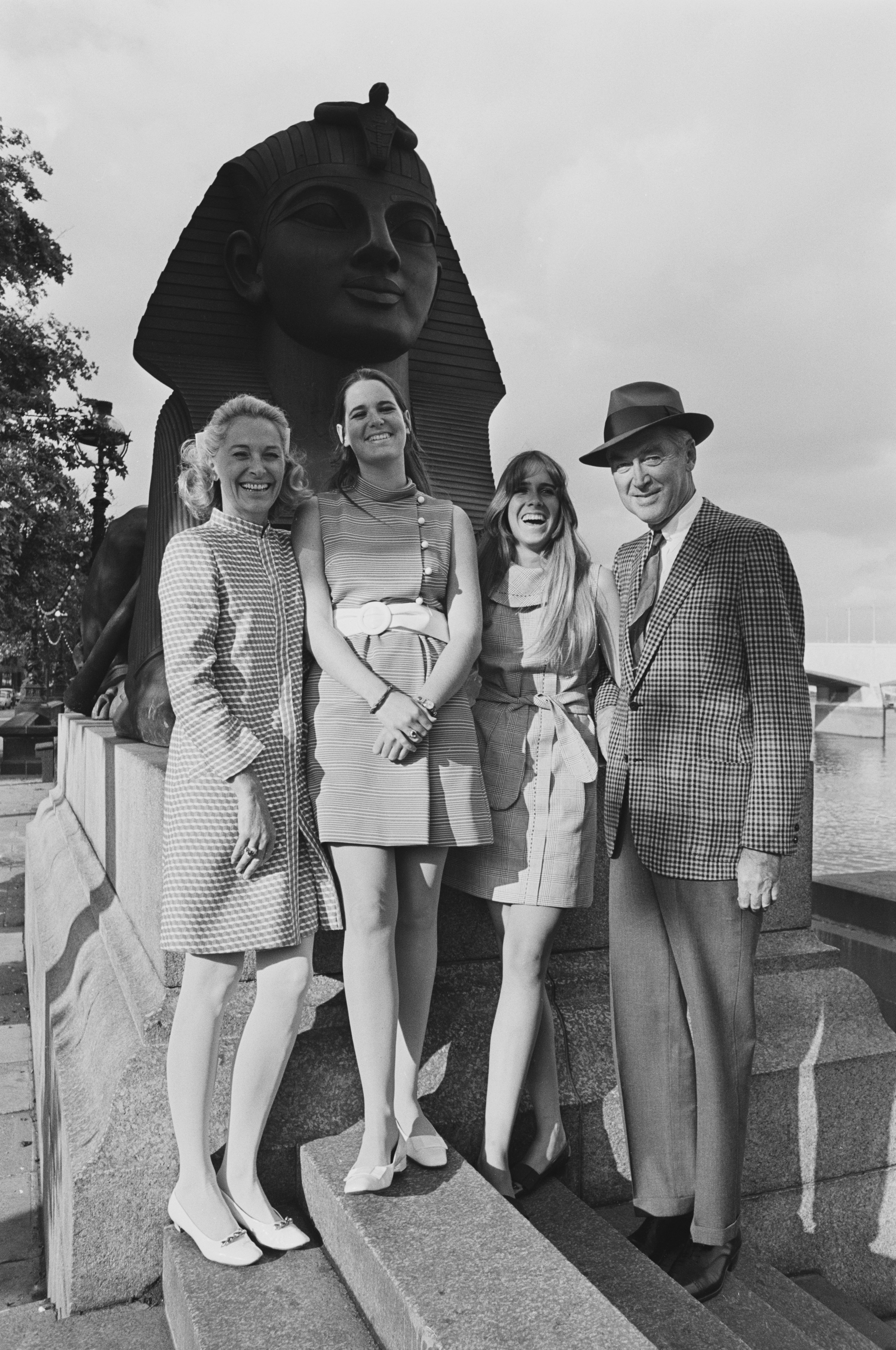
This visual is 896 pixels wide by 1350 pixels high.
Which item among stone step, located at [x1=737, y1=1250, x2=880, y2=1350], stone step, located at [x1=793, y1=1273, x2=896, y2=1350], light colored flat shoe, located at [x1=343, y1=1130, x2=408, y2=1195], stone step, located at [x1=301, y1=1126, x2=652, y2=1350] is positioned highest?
light colored flat shoe, located at [x1=343, y1=1130, x2=408, y2=1195]

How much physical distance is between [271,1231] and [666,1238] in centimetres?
88

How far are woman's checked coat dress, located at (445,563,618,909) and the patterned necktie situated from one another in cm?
6

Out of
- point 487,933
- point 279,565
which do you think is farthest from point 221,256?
point 487,933

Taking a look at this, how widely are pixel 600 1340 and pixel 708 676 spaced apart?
1256 millimetres

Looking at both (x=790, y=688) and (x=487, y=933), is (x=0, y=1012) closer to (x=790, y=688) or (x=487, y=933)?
(x=487, y=933)

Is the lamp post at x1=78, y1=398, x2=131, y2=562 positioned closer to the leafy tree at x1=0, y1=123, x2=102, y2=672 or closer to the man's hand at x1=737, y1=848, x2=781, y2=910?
the leafy tree at x1=0, y1=123, x2=102, y2=672

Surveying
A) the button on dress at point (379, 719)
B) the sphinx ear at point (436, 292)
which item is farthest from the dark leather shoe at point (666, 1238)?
the sphinx ear at point (436, 292)

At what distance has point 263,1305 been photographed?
2.02 metres

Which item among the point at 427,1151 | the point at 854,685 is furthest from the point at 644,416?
the point at 854,685

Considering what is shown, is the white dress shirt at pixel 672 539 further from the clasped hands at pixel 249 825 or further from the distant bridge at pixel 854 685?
the distant bridge at pixel 854 685

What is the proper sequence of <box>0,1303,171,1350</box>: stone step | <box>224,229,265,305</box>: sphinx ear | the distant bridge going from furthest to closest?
the distant bridge → <box>224,229,265,305</box>: sphinx ear → <box>0,1303,171,1350</box>: stone step

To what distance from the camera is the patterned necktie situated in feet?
8.30

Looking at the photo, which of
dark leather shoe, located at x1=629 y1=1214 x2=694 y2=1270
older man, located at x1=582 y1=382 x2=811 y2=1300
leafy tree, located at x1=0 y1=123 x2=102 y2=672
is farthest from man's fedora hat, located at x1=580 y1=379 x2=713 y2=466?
leafy tree, located at x1=0 y1=123 x2=102 y2=672

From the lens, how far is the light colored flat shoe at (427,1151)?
2295 millimetres
